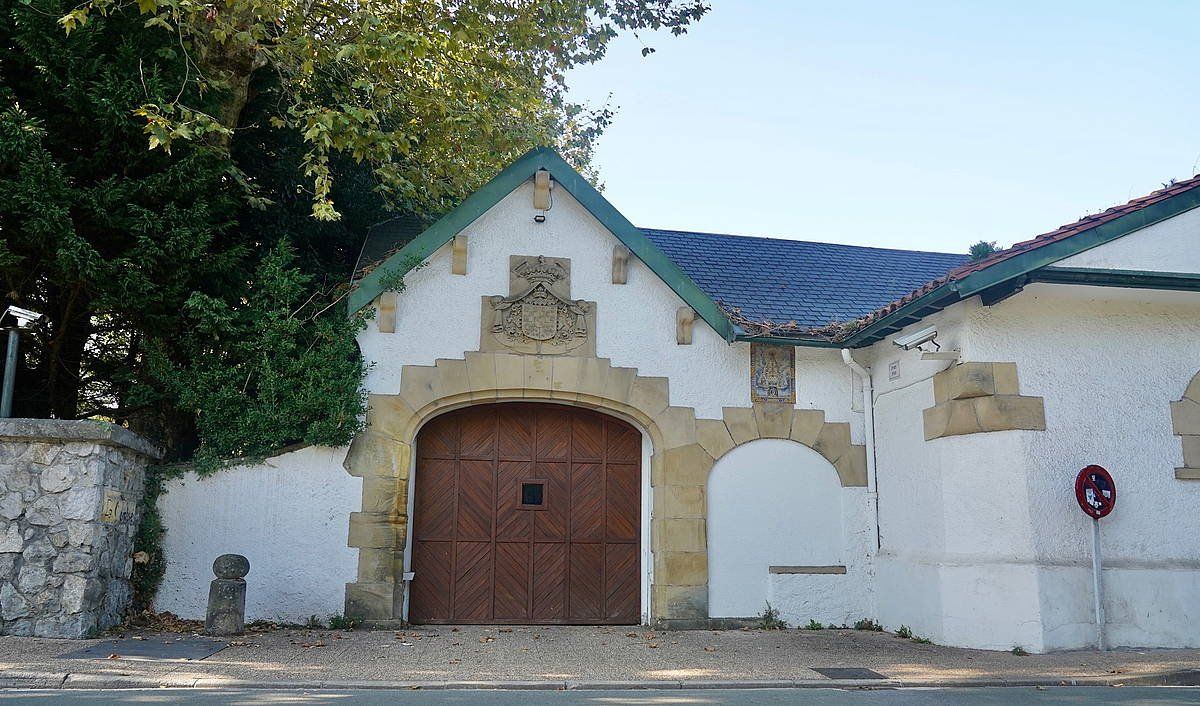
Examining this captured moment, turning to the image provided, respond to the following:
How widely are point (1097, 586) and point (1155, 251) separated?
10.1 feet

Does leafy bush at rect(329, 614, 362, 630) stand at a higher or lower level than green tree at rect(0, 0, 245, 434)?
lower

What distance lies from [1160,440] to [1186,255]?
175 cm

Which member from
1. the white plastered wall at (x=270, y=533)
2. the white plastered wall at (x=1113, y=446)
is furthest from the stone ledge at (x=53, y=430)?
the white plastered wall at (x=1113, y=446)

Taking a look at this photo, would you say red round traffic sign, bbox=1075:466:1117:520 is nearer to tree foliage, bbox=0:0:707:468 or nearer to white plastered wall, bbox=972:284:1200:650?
white plastered wall, bbox=972:284:1200:650

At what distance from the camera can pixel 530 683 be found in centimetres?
678

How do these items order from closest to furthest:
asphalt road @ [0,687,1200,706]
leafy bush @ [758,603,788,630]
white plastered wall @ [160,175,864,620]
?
1. asphalt road @ [0,687,1200,706]
2. white plastered wall @ [160,175,864,620]
3. leafy bush @ [758,603,788,630]

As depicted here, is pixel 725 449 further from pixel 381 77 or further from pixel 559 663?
pixel 381 77

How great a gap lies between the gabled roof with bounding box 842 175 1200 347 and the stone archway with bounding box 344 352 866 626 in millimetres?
2213

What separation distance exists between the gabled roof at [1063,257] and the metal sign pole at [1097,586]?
2.17 m

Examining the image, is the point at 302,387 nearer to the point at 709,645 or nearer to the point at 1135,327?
the point at 709,645

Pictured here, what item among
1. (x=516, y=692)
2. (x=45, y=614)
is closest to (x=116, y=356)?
(x=45, y=614)

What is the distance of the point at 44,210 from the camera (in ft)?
27.3

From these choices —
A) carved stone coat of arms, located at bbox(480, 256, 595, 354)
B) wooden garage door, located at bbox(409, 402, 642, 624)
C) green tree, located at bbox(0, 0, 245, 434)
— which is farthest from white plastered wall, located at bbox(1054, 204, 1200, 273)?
green tree, located at bbox(0, 0, 245, 434)

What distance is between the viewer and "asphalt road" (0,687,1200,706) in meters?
6.02
